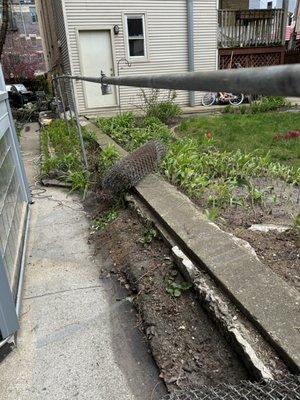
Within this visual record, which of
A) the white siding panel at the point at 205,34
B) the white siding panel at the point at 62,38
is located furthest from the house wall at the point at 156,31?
the white siding panel at the point at 62,38

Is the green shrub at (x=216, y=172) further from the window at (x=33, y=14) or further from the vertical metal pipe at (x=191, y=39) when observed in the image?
the window at (x=33, y=14)

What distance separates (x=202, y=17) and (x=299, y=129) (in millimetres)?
6843

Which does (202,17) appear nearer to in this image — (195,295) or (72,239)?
(72,239)

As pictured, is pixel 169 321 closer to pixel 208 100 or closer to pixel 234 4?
pixel 208 100

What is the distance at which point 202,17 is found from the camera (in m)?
11.9

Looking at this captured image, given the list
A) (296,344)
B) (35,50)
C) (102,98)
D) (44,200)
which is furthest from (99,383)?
(35,50)

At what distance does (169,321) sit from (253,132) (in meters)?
5.74

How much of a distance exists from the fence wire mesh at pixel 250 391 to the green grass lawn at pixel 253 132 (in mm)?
3913

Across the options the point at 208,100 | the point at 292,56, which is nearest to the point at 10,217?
the point at 208,100

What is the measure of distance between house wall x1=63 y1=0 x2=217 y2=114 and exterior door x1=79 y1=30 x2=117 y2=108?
188 mm

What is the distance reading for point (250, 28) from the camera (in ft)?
43.3

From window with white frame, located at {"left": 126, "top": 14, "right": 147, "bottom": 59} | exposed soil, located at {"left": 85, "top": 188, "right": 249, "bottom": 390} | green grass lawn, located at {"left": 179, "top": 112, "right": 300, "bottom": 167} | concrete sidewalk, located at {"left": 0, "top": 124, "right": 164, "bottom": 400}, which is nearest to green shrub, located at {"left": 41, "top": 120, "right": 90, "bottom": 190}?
concrete sidewalk, located at {"left": 0, "top": 124, "right": 164, "bottom": 400}

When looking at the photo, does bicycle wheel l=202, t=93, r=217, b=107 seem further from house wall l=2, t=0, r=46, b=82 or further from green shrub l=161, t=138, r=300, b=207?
house wall l=2, t=0, r=46, b=82

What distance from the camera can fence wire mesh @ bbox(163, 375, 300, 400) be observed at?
1293 millimetres
